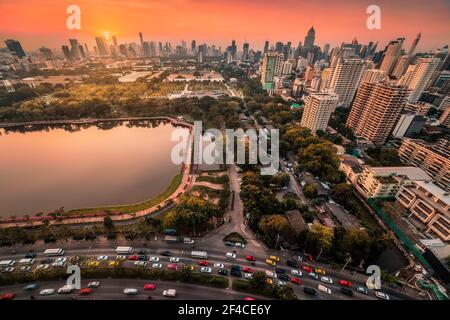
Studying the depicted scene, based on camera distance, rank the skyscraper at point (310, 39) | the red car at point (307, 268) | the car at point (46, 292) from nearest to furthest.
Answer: the car at point (46, 292), the red car at point (307, 268), the skyscraper at point (310, 39)

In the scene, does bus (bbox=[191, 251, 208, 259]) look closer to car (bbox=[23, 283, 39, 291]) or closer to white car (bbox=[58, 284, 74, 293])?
white car (bbox=[58, 284, 74, 293])

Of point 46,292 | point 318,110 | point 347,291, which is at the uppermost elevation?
point 318,110

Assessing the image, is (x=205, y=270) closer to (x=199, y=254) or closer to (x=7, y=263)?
(x=199, y=254)

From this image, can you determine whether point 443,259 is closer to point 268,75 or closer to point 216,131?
point 216,131

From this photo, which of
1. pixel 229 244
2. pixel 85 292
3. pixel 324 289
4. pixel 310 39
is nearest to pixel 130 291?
pixel 85 292

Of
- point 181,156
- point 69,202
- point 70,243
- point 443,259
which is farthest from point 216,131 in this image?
point 443,259

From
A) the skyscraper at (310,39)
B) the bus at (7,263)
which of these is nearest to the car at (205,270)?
the bus at (7,263)

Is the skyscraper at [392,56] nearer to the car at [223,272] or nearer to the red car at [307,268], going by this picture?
the red car at [307,268]
